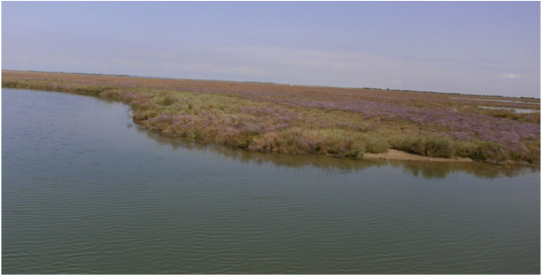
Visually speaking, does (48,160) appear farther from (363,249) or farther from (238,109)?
(238,109)

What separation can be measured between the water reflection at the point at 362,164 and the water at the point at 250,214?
0.39ft

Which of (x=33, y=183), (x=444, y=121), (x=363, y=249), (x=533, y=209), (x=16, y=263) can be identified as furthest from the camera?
(x=444, y=121)

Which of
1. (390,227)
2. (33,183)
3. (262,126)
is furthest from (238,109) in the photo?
(390,227)

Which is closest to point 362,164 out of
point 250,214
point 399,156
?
point 399,156

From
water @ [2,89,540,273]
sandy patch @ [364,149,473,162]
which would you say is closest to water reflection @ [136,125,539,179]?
water @ [2,89,540,273]

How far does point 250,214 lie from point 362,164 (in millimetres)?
7533

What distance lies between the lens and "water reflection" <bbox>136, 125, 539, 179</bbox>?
14344mm

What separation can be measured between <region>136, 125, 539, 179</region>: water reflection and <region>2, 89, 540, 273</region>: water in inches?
4.7

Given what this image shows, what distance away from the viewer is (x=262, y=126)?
18.5 meters

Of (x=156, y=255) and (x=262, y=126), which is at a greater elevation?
(x=262, y=126)

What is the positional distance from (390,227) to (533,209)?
4.92m

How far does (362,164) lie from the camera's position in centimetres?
1500

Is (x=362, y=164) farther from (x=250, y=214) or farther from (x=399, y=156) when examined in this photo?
(x=250, y=214)

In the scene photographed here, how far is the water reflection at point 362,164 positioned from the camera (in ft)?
47.1
